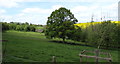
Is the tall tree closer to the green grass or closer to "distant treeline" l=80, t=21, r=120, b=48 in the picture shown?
"distant treeline" l=80, t=21, r=120, b=48

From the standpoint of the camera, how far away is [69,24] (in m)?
25.9

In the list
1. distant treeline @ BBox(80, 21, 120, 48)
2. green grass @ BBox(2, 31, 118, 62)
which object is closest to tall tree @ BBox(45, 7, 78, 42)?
distant treeline @ BBox(80, 21, 120, 48)

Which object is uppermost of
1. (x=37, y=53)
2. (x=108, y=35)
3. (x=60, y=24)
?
(x=60, y=24)

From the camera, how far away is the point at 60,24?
2602cm

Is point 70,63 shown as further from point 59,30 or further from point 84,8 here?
point 84,8

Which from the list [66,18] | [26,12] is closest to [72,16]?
[66,18]

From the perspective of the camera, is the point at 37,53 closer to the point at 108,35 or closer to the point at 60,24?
the point at 108,35

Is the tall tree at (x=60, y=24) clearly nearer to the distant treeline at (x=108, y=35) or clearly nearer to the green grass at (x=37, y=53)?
the distant treeline at (x=108, y=35)

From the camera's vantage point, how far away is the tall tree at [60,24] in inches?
998

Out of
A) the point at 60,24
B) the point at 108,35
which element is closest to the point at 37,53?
the point at 108,35

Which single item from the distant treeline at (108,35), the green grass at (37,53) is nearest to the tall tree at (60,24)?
the distant treeline at (108,35)

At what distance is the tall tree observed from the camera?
83.2 feet

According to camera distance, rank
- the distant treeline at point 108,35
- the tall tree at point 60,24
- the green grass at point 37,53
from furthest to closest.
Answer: the tall tree at point 60,24 → the distant treeline at point 108,35 → the green grass at point 37,53

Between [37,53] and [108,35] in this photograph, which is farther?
[108,35]
